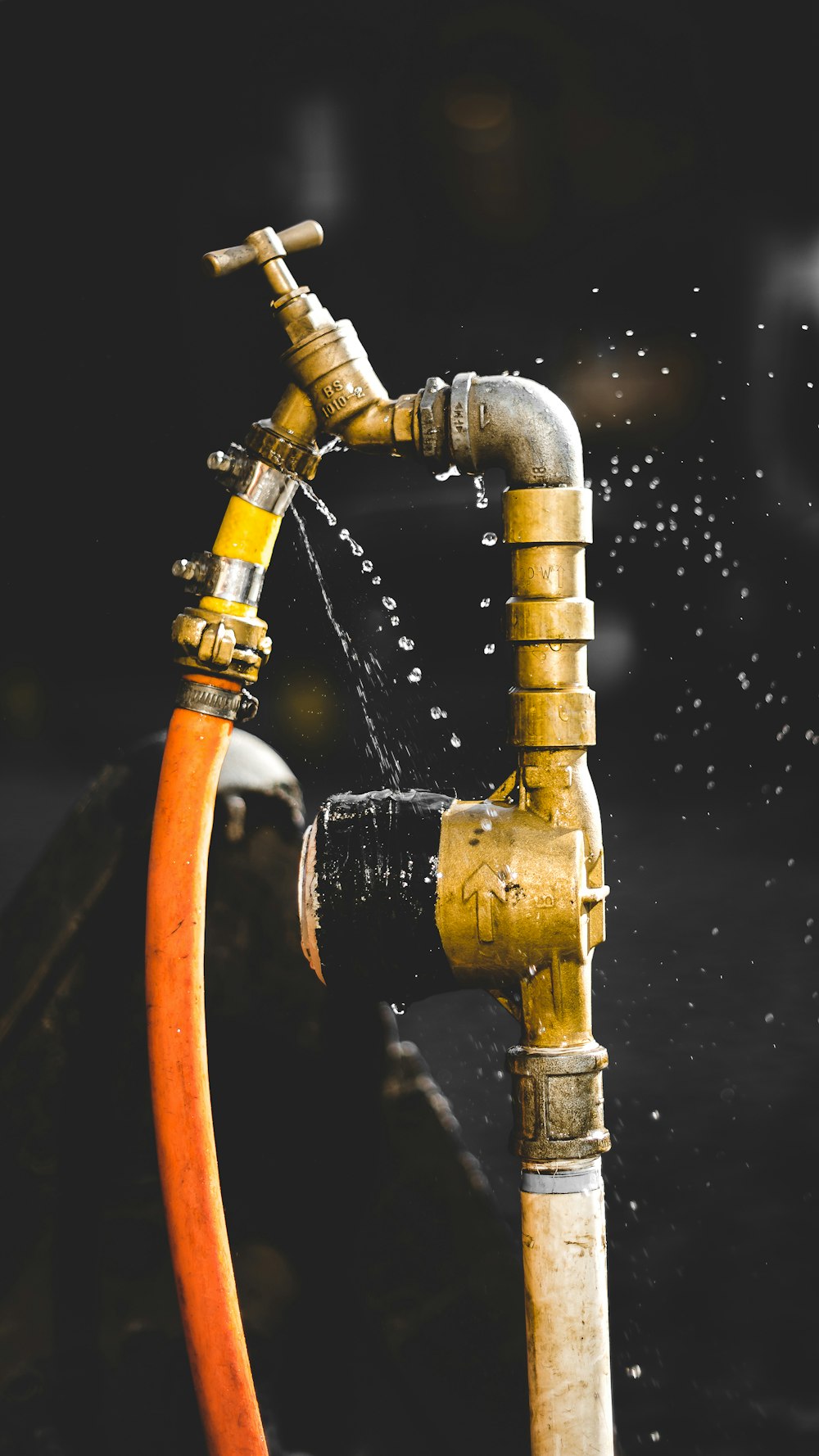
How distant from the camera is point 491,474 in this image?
62.2 inches

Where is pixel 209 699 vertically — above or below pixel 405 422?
below

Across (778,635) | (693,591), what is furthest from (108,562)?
(778,635)

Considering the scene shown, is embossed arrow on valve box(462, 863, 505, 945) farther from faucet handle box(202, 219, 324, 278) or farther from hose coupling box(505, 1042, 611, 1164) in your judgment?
faucet handle box(202, 219, 324, 278)

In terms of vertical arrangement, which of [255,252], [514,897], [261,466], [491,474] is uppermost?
[491,474]

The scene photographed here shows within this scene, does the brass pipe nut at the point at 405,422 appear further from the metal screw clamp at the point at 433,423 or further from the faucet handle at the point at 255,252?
the faucet handle at the point at 255,252

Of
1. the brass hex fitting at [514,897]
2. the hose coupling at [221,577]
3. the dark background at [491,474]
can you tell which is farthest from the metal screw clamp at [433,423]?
the dark background at [491,474]

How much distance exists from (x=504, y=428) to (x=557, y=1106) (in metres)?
0.46

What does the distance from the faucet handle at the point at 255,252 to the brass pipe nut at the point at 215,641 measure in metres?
0.23

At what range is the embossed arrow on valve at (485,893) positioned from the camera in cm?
78

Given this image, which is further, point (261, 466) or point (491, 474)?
point (491, 474)

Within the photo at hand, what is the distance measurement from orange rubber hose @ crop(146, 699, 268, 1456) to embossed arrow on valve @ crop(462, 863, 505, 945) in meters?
0.18

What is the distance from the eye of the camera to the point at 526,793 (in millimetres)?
805

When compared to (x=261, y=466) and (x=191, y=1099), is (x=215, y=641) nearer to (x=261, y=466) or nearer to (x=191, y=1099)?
(x=261, y=466)

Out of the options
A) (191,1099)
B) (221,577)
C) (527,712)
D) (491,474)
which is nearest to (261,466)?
(221,577)
